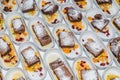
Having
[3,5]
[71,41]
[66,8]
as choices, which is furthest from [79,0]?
[3,5]

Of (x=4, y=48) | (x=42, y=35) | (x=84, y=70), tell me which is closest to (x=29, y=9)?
(x=42, y=35)

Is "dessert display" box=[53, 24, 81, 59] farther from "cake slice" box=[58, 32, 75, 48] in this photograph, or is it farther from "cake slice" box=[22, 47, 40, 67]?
"cake slice" box=[22, 47, 40, 67]

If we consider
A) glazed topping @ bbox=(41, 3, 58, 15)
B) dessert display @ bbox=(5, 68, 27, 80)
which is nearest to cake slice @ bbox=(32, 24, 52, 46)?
glazed topping @ bbox=(41, 3, 58, 15)

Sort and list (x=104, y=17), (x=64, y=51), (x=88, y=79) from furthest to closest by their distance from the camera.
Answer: (x=104, y=17), (x=64, y=51), (x=88, y=79)

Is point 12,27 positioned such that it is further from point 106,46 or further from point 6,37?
point 106,46

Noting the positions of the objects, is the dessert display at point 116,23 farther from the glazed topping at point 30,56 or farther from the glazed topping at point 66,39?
the glazed topping at point 30,56

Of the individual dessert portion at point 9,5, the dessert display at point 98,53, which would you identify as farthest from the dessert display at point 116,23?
the individual dessert portion at point 9,5

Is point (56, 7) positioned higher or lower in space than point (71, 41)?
higher
